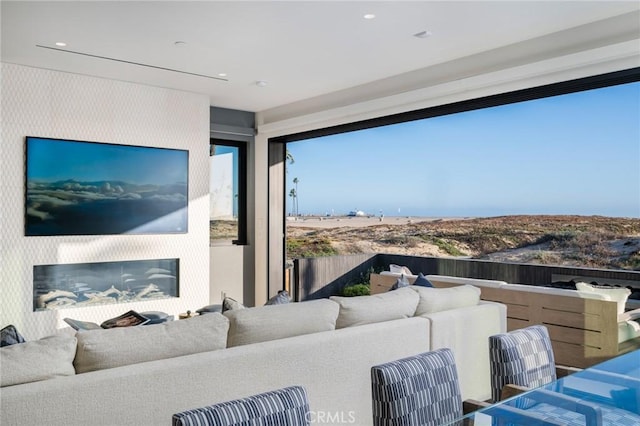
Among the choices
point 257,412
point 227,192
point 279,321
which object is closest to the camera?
point 257,412

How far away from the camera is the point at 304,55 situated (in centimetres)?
463

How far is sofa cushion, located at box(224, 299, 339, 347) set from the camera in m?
2.61

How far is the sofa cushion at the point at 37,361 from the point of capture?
6.27ft

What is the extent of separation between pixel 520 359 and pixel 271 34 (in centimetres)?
297

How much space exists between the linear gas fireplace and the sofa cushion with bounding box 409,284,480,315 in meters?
3.29

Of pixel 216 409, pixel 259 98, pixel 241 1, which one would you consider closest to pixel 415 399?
pixel 216 409

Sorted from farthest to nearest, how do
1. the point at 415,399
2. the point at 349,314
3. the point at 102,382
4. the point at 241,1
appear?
the point at 241,1 < the point at 349,314 < the point at 102,382 < the point at 415,399

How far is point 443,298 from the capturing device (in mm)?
3531

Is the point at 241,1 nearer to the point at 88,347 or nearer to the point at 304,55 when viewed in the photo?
the point at 304,55

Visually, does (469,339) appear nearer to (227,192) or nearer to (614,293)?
(614,293)

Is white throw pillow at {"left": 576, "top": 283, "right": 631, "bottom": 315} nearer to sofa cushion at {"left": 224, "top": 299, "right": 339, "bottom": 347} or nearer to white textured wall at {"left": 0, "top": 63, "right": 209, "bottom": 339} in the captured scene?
sofa cushion at {"left": 224, "top": 299, "right": 339, "bottom": 347}

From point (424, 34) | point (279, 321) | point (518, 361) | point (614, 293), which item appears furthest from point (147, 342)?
point (614, 293)

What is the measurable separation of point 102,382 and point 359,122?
431 centimetres

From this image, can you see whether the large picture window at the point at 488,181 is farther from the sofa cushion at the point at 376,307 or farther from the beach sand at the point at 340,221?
the sofa cushion at the point at 376,307
